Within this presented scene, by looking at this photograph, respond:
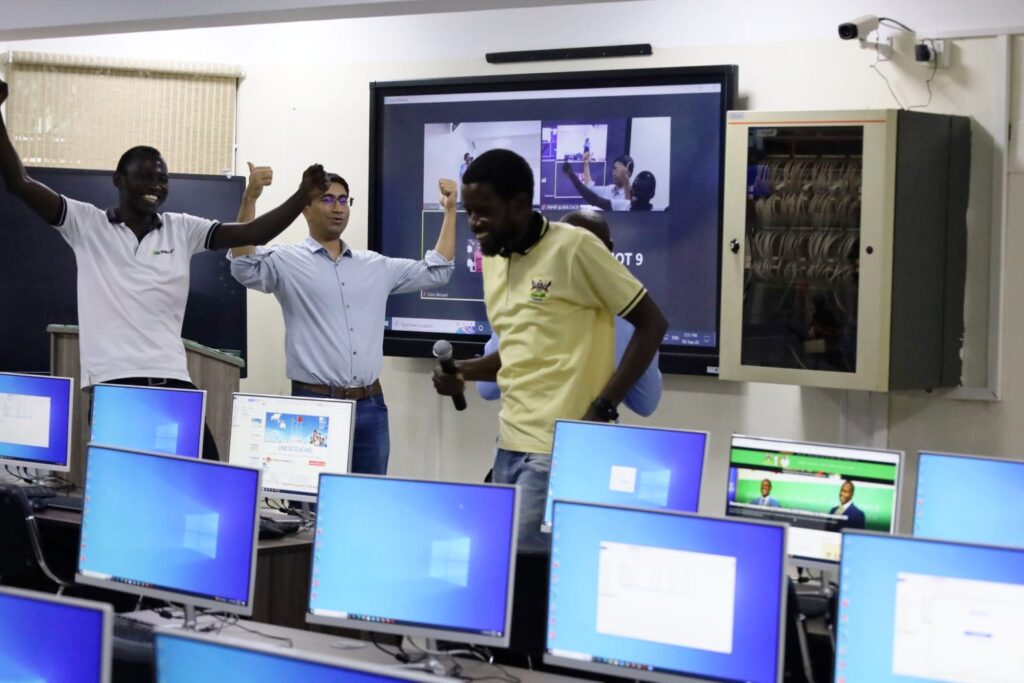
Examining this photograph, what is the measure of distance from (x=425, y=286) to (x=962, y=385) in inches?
89.9

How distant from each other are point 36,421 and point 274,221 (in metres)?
1.27

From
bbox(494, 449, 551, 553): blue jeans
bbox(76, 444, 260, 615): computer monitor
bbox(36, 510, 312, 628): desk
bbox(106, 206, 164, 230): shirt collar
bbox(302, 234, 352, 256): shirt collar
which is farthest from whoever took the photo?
bbox(302, 234, 352, 256): shirt collar

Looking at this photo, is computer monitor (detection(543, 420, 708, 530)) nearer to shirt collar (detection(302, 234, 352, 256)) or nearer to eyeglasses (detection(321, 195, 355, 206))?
shirt collar (detection(302, 234, 352, 256))

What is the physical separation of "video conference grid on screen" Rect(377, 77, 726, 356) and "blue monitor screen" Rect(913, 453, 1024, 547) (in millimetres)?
2374

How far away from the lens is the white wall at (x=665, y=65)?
5395mm

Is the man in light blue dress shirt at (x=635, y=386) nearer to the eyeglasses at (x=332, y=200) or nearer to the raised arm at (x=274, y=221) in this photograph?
the raised arm at (x=274, y=221)

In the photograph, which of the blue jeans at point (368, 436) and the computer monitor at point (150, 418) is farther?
the blue jeans at point (368, 436)

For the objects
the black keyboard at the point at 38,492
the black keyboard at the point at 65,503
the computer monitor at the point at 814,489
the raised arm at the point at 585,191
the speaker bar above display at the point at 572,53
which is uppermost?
the speaker bar above display at the point at 572,53

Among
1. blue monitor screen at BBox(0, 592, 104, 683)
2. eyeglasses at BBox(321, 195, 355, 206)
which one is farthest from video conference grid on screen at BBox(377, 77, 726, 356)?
blue monitor screen at BBox(0, 592, 104, 683)

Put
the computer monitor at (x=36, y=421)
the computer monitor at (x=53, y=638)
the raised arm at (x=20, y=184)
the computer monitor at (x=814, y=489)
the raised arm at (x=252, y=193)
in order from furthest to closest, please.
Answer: the computer monitor at (x=36, y=421) → the raised arm at (x=252, y=193) → the raised arm at (x=20, y=184) → the computer monitor at (x=814, y=489) → the computer monitor at (x=53, y=638)

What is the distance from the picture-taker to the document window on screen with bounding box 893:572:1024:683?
7.82 ft

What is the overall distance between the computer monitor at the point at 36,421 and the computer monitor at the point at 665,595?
9.17ft

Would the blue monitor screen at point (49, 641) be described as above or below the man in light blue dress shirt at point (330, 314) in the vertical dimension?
below

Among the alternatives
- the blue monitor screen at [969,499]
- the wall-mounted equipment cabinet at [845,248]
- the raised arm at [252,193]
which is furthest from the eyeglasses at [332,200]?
the blue monitor screen at [969,499]
